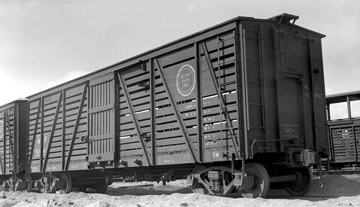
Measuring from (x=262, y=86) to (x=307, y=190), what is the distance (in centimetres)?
279

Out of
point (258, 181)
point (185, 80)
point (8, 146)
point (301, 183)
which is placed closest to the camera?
point (258, 181)

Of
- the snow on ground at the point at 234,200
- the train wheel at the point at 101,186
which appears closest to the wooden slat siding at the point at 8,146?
the train wheel at the point at 101,186

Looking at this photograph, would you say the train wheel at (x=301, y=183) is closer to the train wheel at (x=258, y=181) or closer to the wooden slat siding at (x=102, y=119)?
the train wheel at (x=258, y=181)

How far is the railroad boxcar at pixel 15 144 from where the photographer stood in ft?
57.0

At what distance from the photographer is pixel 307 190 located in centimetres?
1000

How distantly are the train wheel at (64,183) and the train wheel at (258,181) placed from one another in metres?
7.73

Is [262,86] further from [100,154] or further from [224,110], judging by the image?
[100,154]

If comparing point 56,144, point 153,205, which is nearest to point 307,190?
point 153,205

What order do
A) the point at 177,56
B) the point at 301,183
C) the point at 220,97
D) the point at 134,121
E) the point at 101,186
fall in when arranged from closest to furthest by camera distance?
the point at 220,97 < the point at 301,183 < the point at 177,56 < the point at 134,121 < the point at 101,186

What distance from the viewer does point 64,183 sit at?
15.3m

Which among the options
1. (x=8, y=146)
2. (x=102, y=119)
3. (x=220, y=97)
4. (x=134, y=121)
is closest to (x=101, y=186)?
(x=102, y=119)

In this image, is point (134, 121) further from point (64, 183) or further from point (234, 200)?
point (64, 183)

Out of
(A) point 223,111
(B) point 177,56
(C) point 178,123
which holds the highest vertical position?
(B) point 177,56

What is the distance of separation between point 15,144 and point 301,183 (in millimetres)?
12263
